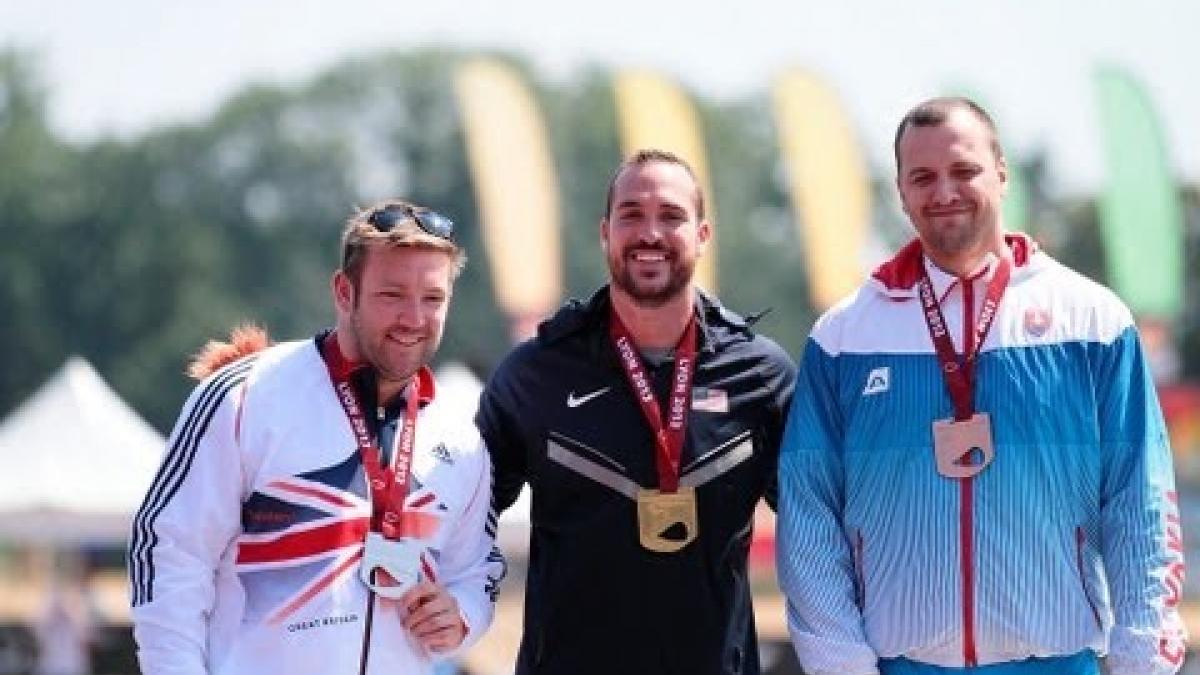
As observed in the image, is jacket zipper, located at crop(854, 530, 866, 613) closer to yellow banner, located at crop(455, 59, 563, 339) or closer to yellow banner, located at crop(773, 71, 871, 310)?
yellow banner, located at crop(773, 71, 871, 310)

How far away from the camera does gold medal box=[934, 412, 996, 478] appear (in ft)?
18.5

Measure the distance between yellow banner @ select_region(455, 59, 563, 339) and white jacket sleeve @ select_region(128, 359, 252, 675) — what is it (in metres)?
28.3

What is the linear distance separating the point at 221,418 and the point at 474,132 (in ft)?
102

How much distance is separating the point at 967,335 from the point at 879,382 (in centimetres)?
24

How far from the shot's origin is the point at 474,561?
588 cm

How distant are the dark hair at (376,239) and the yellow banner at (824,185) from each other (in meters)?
27.8

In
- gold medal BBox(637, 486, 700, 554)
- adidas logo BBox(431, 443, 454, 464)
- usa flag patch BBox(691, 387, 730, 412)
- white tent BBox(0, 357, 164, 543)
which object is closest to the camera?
adidas logo BBox(431, 443, 454, 464)

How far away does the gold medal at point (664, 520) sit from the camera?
Result: 6.03 meters

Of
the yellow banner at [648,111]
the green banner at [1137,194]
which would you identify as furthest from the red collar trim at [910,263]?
the yellow banner at [648,111]

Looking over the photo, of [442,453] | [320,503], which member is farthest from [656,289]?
[320,503]

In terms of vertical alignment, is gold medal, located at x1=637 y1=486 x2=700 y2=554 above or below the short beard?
below

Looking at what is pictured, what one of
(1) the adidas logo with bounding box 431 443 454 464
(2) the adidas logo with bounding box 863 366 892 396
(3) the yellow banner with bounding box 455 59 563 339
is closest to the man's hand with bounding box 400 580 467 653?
(1) the adidas logo with bounding box 431 443 454 464

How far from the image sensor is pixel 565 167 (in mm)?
90688

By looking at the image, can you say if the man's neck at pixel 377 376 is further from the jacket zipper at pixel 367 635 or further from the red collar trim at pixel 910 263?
the red collar trim at pixel 910 263
